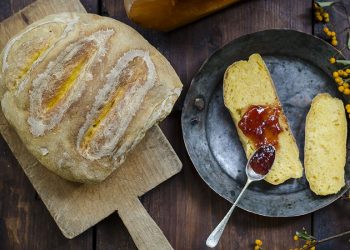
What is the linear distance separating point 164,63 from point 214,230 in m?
0.64

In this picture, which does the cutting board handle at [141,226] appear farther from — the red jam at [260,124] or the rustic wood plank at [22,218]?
the red jam at [260,124]

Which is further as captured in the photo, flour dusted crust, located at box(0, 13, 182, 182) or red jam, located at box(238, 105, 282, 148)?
red jam, located at box(238, 105, 282, 148)

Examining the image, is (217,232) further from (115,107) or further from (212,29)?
(212,29)

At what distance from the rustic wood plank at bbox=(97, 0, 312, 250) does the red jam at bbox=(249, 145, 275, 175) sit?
0.20 metres

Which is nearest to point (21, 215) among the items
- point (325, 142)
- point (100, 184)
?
point (100, 184)

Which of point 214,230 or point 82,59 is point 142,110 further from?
point 214,230

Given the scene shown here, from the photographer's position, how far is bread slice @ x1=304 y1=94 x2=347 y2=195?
220cm

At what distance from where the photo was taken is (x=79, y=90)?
6.15ft

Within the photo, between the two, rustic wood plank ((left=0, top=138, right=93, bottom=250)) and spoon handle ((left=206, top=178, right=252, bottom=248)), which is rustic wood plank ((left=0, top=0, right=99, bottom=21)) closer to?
rustic wood plank ((left=0, top=138, right=93, bottom=250))

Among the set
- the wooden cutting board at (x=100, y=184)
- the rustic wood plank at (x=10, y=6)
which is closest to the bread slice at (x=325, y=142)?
the wooden cutting board at (x=100, y=184)

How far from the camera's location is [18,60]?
6.24 feet

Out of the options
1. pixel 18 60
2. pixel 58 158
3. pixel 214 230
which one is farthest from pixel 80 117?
pixel 214 230

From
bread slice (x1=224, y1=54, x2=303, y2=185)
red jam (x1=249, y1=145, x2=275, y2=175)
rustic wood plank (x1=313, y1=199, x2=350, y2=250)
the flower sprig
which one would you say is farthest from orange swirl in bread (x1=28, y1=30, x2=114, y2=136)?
rustic wood plank (x1=313, y1=199, x2=350, y2=250)

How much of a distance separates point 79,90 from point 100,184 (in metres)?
0.41
